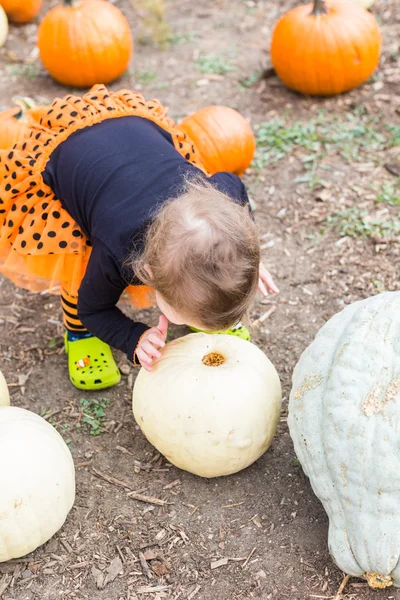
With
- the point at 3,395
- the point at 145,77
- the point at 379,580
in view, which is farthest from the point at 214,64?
the point at 379,580

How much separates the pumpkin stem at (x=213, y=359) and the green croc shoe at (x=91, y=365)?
615 mm

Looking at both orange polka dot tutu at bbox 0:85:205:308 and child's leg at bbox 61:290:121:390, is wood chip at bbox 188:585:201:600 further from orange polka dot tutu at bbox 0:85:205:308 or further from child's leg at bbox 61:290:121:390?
orange polka dot tutu at bbox 0:85:205:308

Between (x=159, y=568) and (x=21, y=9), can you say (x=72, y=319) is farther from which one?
(x=21, y=9)

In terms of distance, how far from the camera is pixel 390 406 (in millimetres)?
2037

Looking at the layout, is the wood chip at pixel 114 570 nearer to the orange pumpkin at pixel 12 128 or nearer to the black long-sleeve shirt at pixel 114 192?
the black long-sleeve shirt at pixel 114 192

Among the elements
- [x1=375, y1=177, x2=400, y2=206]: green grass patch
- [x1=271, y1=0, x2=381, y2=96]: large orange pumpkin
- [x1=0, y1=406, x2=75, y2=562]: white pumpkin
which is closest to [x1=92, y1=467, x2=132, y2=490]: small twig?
[x1=0, y1=406, x2=75, y2=562]: white pumpkin

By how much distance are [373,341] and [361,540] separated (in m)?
0.58

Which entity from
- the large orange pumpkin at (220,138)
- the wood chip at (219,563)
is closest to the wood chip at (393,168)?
the large orange pumpkin at (220,138)

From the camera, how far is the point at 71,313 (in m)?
2.97

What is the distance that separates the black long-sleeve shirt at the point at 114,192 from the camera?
2.50m

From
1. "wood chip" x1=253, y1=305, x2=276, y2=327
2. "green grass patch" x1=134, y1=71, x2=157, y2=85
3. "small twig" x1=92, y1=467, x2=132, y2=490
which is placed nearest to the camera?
"small twig" x1=92, y1=467, x2=132, y2=490

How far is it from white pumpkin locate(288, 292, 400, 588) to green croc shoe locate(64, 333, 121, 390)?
0.93m

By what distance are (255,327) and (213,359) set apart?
0.75 m

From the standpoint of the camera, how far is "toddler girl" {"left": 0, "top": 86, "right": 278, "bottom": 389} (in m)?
2.12
